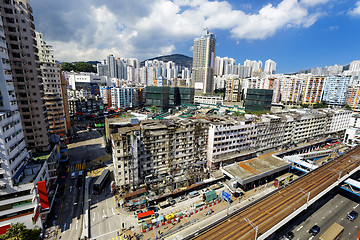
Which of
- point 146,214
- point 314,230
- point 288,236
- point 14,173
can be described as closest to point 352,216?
point 314,230

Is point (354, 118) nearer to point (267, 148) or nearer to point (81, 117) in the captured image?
point (267, 148)

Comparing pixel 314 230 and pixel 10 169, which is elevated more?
pixel 10 169

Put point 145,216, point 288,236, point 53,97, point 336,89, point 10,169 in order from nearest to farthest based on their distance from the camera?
point 10,169 < point 288,236 < point 145,216 < point 53,97 < point 336,89

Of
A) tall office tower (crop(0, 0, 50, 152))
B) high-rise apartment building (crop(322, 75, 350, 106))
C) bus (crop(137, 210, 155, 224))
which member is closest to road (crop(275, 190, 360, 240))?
bus (crop(137, 210, 155, 224))

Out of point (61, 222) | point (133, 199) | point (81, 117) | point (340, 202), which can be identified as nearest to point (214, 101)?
point (81, 117)

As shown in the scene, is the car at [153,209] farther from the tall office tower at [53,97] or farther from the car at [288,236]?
the tall office tower at [53,97]

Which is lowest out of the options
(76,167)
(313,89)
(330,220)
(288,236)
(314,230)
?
(330,220)

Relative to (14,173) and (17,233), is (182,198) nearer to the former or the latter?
(17,233)
